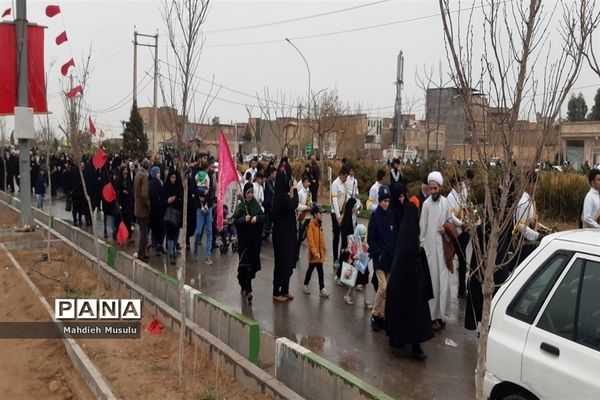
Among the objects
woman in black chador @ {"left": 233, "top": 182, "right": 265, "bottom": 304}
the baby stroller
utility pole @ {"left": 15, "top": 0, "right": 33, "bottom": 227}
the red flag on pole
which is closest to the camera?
woman in black chador @ {"left": 233, "top": 182, "right": 265, "bottom": 304}

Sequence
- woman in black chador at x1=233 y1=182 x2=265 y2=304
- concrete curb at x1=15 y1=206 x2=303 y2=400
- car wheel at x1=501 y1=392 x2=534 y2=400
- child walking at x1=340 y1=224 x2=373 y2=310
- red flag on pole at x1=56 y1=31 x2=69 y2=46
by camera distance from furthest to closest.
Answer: red flag on pole at x1=56 y1=31 x2=69 y2=46 < woman in black chador at x1=233 y1=182 x2=265 y2=304 < child walking at x1=340 y1=224 x2=373 y2=310 < concrete curb at x1=15 y1=206 x2=303 y2=400 < car wheel at x1=501 y1=392 x2=534 y2=400

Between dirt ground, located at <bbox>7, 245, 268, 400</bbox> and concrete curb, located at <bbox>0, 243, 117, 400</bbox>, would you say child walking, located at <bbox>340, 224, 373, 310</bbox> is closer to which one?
dirt ground, located at <bbox>7, 245, 268, 400</bbox>

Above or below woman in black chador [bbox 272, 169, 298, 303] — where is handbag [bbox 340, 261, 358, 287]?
below

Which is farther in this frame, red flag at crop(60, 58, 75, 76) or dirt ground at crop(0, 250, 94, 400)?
red flag at crop(60, 58, 75, 76)

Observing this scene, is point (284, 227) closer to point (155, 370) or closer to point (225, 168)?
point (225, 168)

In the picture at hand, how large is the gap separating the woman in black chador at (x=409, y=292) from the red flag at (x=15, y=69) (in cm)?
1099

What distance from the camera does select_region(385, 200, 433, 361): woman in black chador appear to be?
A: 5.41 meters

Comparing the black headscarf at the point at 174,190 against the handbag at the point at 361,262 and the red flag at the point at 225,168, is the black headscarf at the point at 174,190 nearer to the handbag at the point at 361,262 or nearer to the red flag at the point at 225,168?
the handbag at the point at 361,262

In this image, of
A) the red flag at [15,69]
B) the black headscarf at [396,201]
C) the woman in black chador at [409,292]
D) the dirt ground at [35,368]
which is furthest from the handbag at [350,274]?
the red flag at [15,69]

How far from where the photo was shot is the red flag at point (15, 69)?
1297cm

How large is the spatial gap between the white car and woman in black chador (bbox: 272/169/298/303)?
3.95m

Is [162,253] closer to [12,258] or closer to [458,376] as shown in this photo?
[12,258]

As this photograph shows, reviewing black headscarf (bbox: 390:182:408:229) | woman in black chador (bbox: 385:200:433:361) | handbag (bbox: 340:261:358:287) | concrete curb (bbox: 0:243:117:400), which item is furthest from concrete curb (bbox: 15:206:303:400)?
black headscarf (bbox: 390:182:408:229)

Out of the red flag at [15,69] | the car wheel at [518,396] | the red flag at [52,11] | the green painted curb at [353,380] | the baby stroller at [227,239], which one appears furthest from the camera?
the red flag at [15,69]
